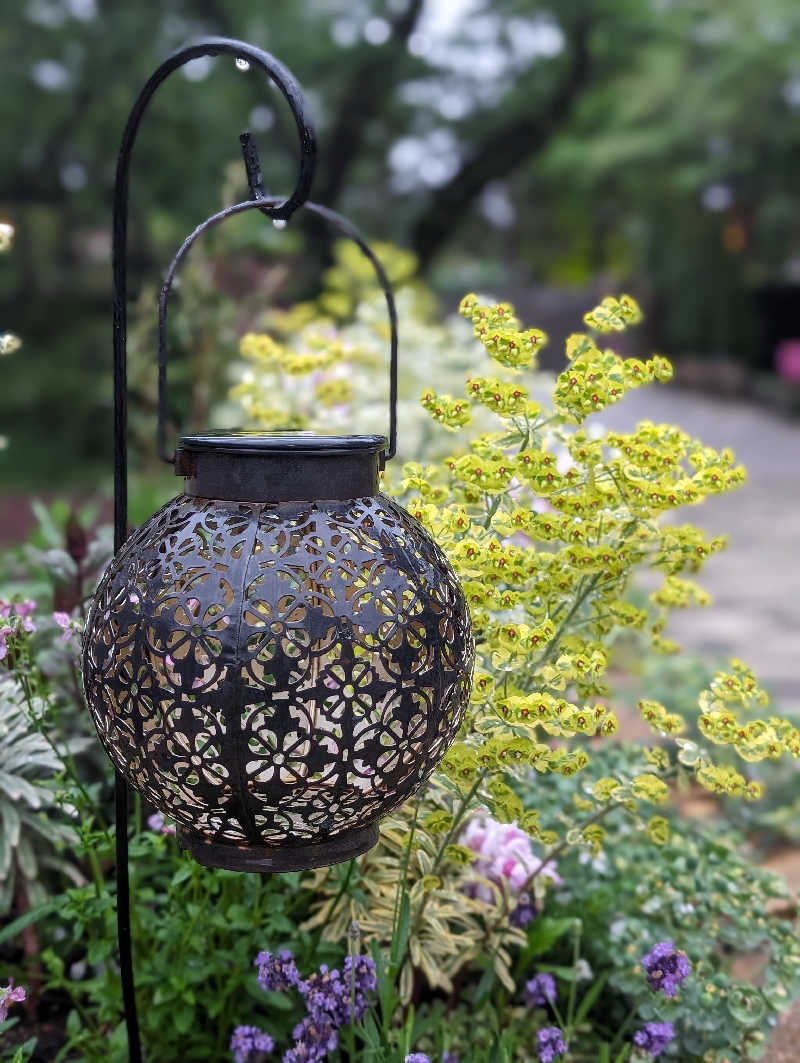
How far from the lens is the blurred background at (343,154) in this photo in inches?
339

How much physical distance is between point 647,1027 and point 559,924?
0.28m

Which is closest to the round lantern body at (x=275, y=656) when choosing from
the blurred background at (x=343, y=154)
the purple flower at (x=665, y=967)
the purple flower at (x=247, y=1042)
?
the purple flower at (x=247, y=1042)

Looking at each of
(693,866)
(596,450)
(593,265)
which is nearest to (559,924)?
(693,866)

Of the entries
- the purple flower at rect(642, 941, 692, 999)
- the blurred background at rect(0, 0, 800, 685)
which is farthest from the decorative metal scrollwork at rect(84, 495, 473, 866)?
the blurred background at rect(0, 0, 800, 685)

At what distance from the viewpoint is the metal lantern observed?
1.18 meters

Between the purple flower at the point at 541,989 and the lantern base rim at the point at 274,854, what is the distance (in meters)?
0.70

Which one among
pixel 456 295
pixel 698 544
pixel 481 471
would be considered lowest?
pixel 456 295

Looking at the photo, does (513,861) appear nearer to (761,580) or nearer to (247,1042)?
(247,1042)

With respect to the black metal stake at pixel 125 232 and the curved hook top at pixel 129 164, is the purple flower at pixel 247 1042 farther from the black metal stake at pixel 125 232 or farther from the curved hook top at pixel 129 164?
the curved hook top at pixel 129 164

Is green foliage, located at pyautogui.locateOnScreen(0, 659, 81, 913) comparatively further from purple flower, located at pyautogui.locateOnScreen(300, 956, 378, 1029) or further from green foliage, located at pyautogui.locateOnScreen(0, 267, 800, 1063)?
purple flower, located at pyautogui.locateOnScreen(300, 956, 378, 1029)

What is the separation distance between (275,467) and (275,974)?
85 centimetres

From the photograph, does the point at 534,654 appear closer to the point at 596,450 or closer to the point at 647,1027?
the point at 596,450

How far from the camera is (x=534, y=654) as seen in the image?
175 centimetres

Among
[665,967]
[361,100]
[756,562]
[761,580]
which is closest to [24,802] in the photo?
[665,967]
